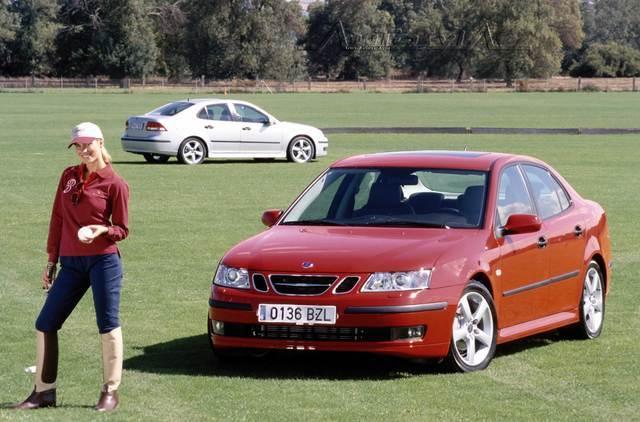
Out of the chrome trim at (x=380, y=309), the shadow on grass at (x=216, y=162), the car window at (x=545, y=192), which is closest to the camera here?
the chrome trim at (x=380, y=309)

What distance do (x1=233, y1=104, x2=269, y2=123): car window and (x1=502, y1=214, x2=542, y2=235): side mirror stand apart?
23.2 m

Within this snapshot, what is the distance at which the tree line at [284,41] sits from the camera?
430 feet

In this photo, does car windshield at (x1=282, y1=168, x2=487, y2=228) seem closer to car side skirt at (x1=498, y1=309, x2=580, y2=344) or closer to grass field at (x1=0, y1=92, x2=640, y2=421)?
car side skirt at (x1=498, y1=309, x2=580, y2=344)

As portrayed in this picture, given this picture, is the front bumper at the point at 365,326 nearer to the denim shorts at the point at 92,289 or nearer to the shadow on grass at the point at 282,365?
the shadow on grass at the point at 282,365

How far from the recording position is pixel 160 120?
31.9 m

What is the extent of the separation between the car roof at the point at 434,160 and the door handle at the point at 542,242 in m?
0.62

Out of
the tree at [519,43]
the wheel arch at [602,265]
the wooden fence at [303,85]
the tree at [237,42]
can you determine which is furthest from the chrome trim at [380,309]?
the tree at [519,43]

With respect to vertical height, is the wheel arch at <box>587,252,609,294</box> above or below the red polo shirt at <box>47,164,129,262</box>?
below

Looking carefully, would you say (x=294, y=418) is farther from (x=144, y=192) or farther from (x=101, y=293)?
(x=144, y=192)

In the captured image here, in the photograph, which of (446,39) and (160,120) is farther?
(446,39)

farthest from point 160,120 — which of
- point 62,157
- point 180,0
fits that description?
point 180,0

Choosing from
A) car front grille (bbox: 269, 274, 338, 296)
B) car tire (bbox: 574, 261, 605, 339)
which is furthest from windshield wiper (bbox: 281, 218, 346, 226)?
car tire (bbox: 574, 261, 605, 339)

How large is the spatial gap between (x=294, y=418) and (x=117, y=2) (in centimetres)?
12591

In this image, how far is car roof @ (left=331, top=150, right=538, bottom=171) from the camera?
10.4 metres
